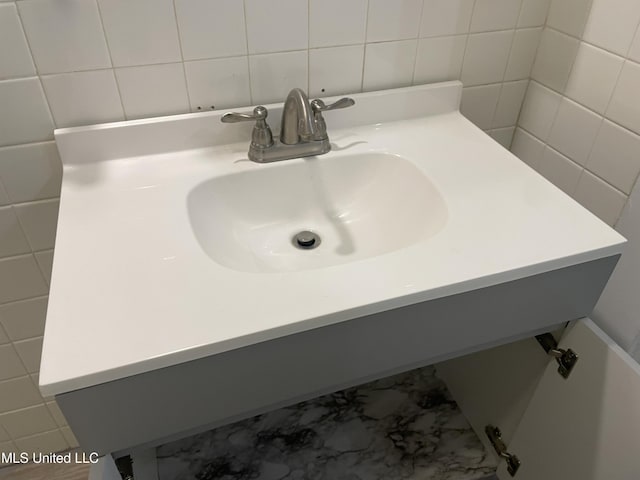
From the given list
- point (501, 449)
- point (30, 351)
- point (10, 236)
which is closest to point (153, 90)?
point (10, 236)

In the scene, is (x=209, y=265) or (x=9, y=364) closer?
(x=209, y=265)

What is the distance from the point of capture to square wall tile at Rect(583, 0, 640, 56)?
0.93 meters

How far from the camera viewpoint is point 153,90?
0.94 meters

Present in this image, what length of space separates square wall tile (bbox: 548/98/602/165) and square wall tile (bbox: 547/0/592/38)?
145 mm

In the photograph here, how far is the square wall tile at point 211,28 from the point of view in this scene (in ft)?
2.89

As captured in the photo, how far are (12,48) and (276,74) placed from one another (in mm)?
450

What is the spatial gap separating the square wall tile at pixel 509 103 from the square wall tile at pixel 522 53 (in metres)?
0.02

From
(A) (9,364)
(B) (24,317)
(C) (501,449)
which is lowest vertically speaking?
(C) (501,449)

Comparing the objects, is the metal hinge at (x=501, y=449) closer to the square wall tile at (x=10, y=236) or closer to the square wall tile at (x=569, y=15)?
the square wall tile at (x=569, y=15)

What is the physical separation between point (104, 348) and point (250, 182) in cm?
44

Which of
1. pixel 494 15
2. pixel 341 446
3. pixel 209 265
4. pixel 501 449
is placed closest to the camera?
pixel 209 265

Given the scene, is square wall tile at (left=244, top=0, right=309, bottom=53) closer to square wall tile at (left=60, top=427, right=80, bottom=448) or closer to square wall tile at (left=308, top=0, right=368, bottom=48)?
square wall tile at (left=308, top=0, right=368, bottom=48)

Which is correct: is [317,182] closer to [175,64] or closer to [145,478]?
[175,64]

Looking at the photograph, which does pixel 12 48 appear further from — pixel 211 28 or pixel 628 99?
pixel 628 99
